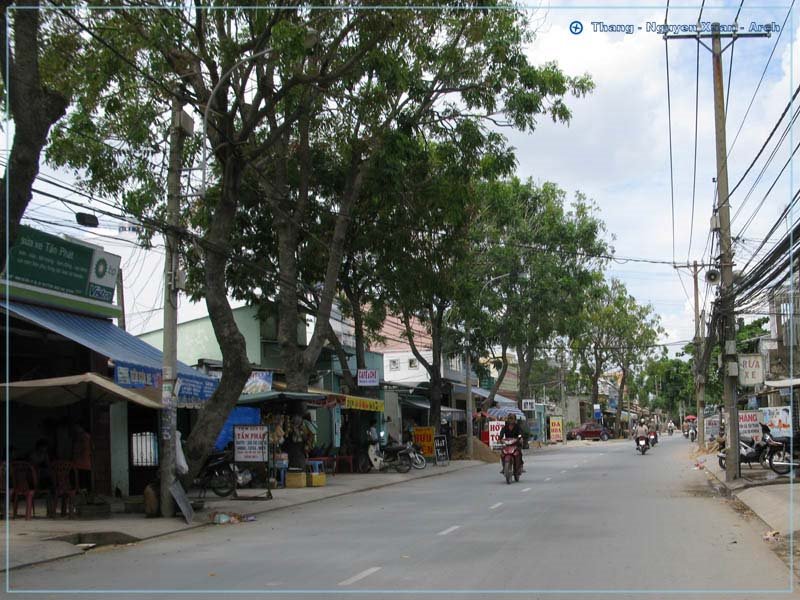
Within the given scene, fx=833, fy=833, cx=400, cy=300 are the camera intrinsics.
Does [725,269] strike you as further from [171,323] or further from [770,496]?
[171,323]

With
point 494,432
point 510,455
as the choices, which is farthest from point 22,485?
point 494,432

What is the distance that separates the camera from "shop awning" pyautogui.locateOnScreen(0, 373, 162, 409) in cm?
1537

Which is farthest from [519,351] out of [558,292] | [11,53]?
[11,53]

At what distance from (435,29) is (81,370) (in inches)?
474

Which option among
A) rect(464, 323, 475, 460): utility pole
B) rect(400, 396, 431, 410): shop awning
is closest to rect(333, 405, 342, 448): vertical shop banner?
rect(464, 323, 475, 460): utility pole

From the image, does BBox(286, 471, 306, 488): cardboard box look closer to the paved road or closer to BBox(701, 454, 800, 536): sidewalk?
the paved road

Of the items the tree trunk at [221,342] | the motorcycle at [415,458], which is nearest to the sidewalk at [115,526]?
the tree trunk at [221,342]

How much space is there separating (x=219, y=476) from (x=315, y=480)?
481 centimetres

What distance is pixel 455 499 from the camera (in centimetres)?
1936

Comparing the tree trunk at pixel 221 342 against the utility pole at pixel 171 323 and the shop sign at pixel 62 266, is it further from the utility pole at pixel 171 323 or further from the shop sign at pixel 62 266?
the shop sign at pixel 62 266

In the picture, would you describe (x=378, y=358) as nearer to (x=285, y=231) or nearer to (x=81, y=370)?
(x=285, y=231)

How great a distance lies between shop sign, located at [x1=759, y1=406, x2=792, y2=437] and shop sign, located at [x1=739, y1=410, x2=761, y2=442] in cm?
144

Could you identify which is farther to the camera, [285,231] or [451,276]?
[451,276]

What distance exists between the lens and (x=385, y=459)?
3142cm
